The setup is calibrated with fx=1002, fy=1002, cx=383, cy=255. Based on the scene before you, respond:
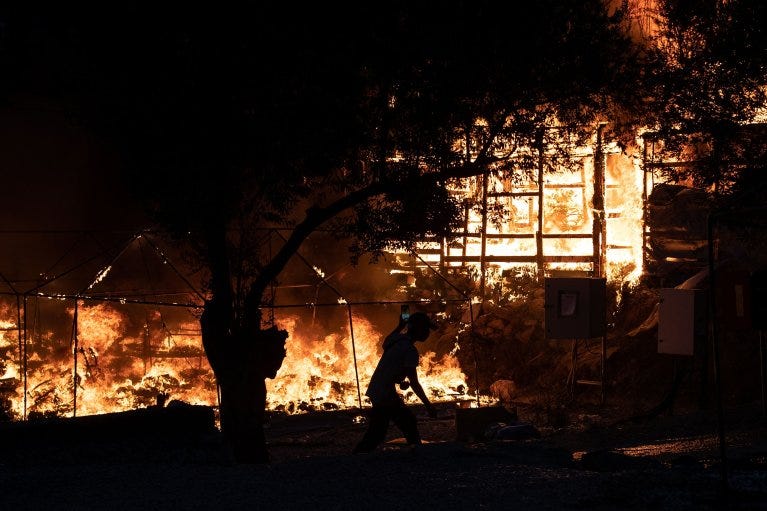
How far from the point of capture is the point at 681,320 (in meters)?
14.8

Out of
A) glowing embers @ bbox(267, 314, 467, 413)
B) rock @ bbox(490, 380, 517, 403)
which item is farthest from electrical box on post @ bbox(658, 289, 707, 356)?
glowing embers @ bbox(267, 314, 467, 413)

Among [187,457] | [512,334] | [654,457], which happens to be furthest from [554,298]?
[187,457]

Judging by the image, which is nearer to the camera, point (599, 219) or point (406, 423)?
point (406, 423)

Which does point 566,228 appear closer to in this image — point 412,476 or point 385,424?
point 385,424

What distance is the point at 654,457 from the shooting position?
1056cm

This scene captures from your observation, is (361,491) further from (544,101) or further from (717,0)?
(717,0)

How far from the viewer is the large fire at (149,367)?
19047 mm

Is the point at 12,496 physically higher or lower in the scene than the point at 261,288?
lower

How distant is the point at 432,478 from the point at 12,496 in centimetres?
369

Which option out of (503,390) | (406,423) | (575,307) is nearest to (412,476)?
(406,423)

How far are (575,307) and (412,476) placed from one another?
8.25 meters

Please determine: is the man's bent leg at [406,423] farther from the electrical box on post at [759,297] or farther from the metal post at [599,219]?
the metal post at [599,219]

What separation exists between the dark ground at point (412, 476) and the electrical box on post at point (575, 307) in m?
3.87

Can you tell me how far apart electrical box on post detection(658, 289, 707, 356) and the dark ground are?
1891 millimetres
